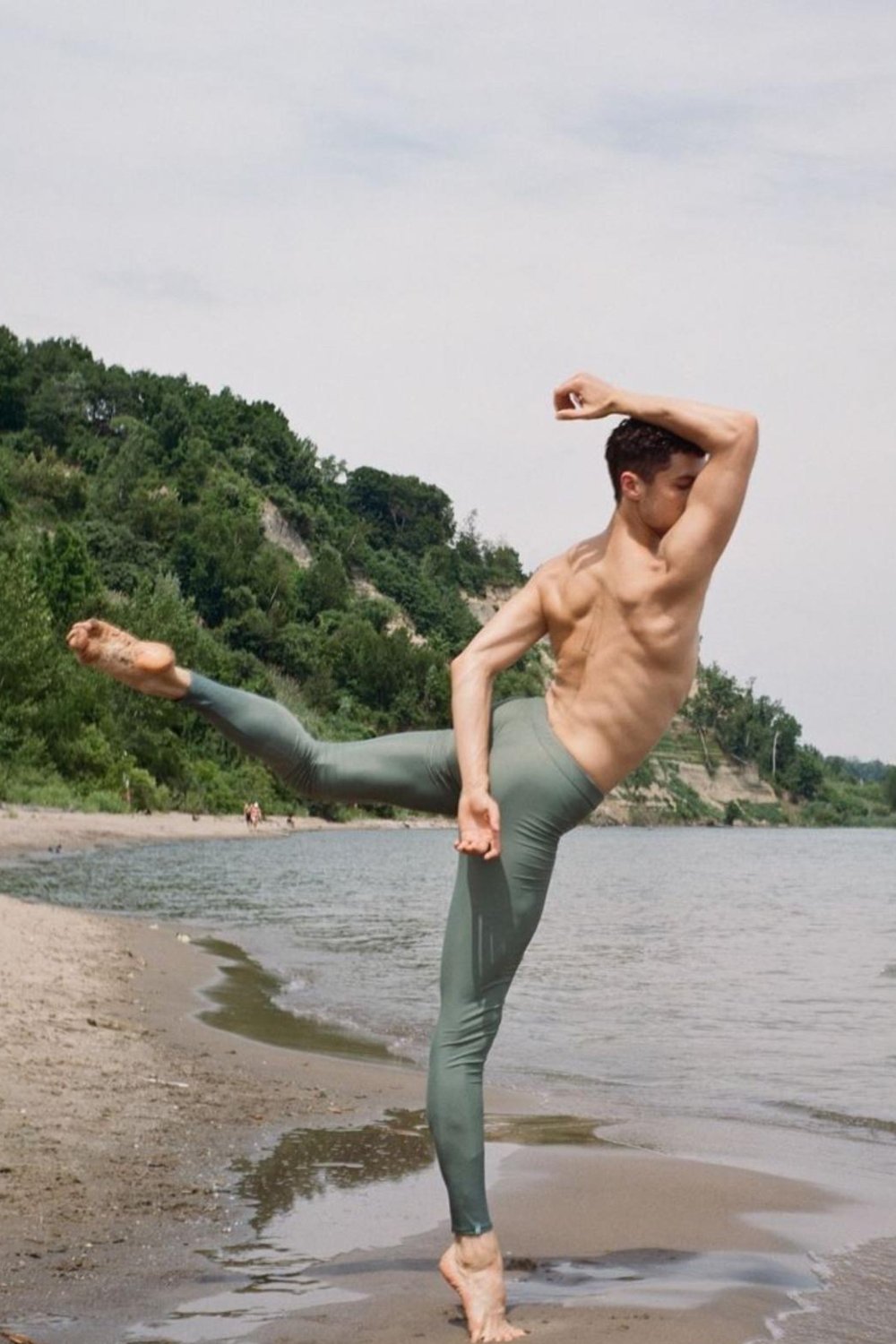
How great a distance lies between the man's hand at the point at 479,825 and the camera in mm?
4051

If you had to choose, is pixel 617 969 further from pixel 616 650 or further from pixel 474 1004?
pixel 616 650

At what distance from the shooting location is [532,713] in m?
4.39

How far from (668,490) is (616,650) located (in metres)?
0.43

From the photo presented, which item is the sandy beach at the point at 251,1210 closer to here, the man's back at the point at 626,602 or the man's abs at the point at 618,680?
the man's back at the point at 626,602

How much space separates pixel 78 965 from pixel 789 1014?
6338 mm

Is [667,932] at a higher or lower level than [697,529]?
lower

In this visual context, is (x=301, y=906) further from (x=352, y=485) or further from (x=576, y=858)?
(x=352, y=485)

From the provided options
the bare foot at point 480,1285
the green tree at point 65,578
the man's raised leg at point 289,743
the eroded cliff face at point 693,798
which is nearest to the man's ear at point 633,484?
the man's raised leg at point 289,743

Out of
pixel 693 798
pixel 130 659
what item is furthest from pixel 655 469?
pixel 693 798

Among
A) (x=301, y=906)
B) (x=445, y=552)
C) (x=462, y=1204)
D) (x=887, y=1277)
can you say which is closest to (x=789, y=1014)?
(x=887, y=1277)

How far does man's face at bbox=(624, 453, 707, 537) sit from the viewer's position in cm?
421

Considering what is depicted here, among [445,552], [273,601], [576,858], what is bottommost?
[576,858]

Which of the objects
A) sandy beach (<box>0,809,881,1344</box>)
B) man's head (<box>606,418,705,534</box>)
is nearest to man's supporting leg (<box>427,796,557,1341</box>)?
sandy beach (<box>0,809,881,1344</box>)

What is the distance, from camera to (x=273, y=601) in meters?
111
